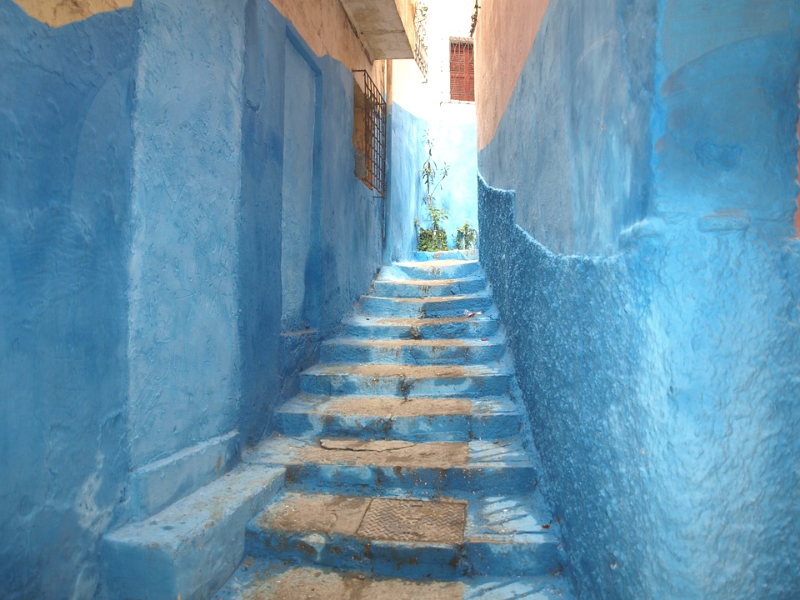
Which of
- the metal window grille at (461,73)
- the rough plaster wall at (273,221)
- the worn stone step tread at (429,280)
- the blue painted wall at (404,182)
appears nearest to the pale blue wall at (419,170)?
the blue painted wall at (404,182)

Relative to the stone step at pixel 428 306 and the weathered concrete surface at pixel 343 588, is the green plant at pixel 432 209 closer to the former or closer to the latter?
the stone step at pixel 428 306

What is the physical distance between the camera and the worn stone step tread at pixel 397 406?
129 inches

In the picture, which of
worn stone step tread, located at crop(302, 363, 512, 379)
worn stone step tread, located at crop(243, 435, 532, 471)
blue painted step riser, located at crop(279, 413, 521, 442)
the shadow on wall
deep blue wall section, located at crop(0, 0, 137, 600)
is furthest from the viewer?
worn stone step tread, located at crop(302, 363, 512, 379)

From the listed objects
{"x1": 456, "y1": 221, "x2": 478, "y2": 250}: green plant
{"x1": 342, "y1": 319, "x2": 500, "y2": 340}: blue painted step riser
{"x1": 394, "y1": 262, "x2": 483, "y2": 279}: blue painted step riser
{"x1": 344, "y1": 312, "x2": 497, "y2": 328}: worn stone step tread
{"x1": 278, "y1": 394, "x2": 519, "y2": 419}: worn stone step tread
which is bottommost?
{"x1": 278, "y1": 394, "x2": 519, "y2": 419}: worn stone step tread

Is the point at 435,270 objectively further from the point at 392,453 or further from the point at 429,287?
the point at 392,453

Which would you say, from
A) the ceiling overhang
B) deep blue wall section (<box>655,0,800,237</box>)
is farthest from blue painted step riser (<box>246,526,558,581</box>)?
the ceiling overhang

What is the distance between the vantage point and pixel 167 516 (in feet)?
7.32

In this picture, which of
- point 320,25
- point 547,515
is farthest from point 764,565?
point 320,25

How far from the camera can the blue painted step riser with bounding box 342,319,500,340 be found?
4.38 metres

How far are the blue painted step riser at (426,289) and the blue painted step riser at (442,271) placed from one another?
321 mm

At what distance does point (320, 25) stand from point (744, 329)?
3.95m

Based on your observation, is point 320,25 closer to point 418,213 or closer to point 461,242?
point 418,213

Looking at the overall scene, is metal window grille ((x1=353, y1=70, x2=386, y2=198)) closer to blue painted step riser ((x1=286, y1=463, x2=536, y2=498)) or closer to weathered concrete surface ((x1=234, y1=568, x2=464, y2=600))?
blue painted step riser ((x1=286, y1=463, x2=536, y2=498))

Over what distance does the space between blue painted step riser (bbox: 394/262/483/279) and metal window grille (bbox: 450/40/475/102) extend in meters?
6.32
